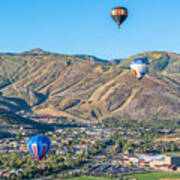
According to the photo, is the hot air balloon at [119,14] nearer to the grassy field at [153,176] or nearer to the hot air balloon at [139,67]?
the hot air balloon at [139,67]

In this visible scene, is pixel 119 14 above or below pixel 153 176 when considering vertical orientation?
above

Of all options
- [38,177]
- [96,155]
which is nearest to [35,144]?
[38,177]

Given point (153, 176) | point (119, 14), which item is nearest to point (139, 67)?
point (119, 14)

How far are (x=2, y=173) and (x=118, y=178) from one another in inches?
1159

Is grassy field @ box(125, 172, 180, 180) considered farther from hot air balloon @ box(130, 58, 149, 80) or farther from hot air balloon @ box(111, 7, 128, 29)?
hot air balloon @ box(111, 7, 128, 29)

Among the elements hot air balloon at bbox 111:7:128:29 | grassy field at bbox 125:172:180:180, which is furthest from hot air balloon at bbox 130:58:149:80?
grassy field at bbox 125:172:180:180

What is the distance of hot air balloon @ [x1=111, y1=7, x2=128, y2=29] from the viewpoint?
465 feet

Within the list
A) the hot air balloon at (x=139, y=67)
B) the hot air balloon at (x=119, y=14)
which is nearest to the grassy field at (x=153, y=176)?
the hot air balloon at (x=139, y=67)

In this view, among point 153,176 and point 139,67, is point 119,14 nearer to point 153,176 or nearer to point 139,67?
point 139,67

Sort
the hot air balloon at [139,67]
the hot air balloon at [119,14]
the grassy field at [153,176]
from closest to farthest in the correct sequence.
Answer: the hot air balloon at [119,14] → the grassy field at [153,176] → the hot air balloon at [139,67]

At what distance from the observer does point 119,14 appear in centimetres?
14262

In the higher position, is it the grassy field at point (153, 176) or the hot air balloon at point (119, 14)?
the hot air balloon at point (119, 14)

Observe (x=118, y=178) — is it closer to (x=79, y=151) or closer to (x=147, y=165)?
(x=147, y=165)

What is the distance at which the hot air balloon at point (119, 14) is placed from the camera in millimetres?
141625
